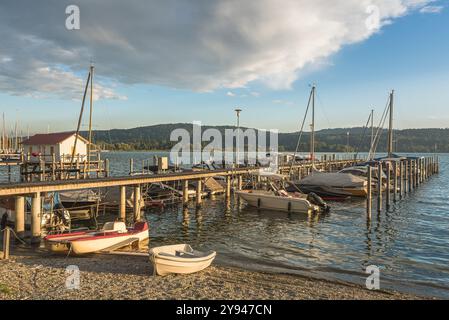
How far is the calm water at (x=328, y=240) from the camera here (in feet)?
51.7

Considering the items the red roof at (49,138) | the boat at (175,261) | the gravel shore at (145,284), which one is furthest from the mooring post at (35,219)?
the red roof at (49,138)

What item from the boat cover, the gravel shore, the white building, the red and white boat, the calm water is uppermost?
the white building

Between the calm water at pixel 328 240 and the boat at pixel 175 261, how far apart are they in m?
2.84

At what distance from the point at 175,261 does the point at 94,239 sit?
5.20m

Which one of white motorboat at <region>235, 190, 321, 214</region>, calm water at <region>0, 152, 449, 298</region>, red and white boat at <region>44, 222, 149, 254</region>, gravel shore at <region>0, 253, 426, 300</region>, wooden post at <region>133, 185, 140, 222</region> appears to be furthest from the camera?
white motorboat at <region>235, 190, 321, 214</region>

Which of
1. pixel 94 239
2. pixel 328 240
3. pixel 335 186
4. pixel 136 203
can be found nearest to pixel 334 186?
pixel 335 186

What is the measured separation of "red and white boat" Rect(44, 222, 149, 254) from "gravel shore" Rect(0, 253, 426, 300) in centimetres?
82

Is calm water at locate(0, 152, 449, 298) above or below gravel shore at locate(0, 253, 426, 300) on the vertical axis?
below

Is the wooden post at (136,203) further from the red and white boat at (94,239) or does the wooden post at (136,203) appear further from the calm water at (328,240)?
the red and white boat at (94,239)

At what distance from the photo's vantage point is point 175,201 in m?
35.4

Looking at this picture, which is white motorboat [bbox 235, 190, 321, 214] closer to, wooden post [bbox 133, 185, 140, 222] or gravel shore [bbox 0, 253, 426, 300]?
wooden post [bbox 133, 185, 140, 222]

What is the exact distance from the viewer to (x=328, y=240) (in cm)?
2158

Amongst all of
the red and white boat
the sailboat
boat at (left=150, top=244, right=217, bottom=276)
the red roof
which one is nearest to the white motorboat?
the sailboat

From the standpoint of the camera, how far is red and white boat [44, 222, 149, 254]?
631 inches
